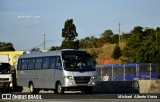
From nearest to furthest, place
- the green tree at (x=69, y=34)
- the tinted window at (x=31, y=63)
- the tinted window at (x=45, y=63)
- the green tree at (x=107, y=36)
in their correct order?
the tinted window at (x=45, y=63) < the tinted window at (x=31, y=63) < the green tree at (x=69, y=34) < the green tree at (x=107, y=36)

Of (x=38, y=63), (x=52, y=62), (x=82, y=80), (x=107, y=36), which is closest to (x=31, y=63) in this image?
(x=38, y=63)

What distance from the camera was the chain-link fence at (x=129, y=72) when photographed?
59.6m

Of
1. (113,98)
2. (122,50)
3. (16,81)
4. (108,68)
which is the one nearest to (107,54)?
(122,50)

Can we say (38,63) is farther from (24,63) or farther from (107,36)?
(107,36)

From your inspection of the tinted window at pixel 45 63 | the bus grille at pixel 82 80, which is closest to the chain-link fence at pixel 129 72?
the tinted window at pixel 45 63

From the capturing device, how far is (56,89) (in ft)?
109

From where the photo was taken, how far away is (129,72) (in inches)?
2454

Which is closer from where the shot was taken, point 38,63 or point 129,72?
point 38,63

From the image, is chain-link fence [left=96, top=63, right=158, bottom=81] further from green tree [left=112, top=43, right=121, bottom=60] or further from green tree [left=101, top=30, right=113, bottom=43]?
green tree [left=101, top=30, right=113, bottom=43]

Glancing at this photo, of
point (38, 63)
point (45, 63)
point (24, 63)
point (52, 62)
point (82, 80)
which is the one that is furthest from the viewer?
point (24, 63)

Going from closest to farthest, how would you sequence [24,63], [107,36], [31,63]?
[31,63], [24,63], [107,36]

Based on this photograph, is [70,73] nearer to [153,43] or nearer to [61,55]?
[61,55]

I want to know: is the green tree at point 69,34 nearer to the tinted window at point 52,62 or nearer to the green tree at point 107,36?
the green tree at point 107,36

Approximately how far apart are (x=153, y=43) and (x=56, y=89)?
6426 centimetres
